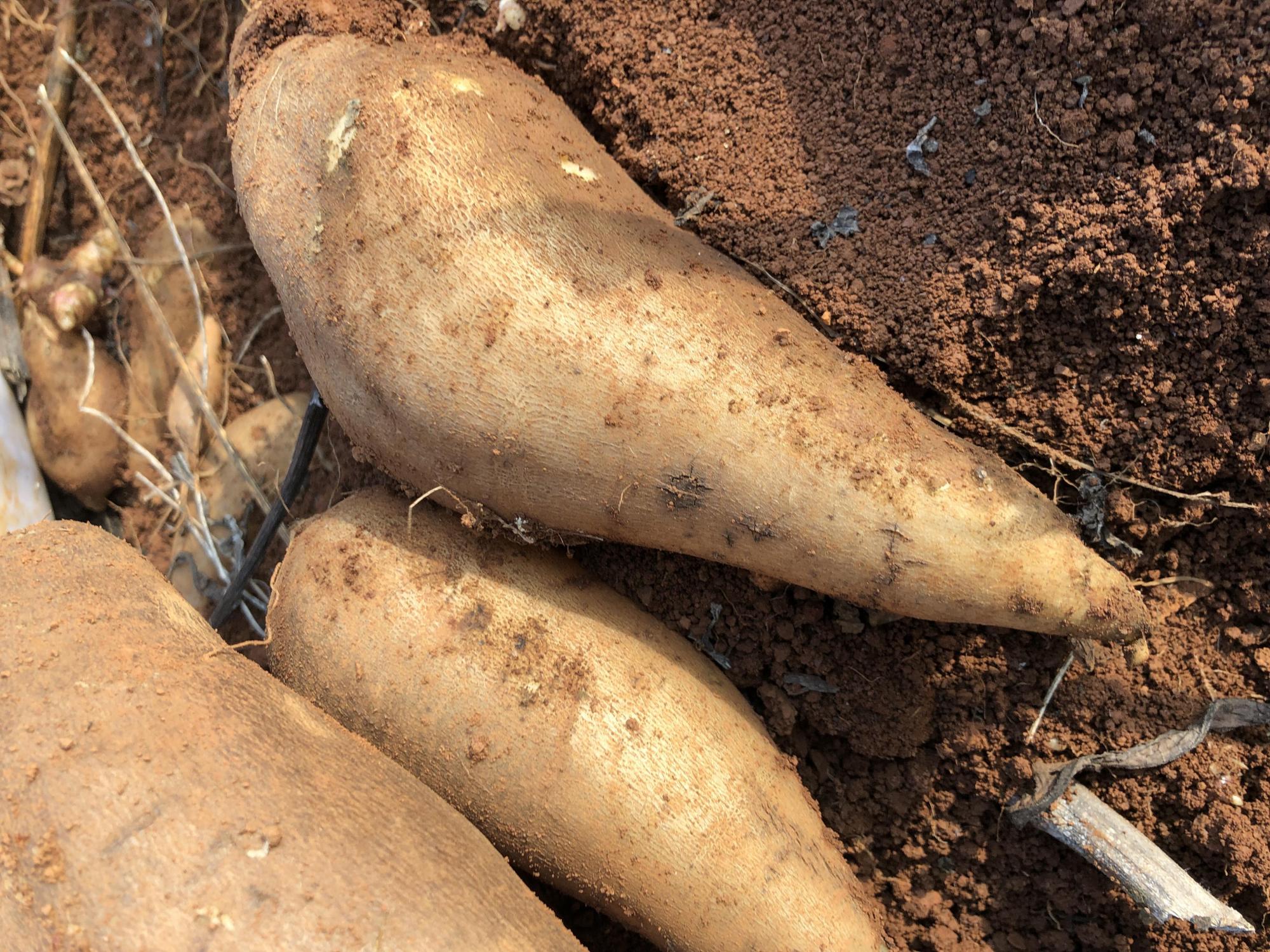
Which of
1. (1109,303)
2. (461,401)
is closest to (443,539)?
(461,401)

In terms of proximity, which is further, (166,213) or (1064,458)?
(166,213)

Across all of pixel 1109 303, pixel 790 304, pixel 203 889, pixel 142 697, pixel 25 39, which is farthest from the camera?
pixel 25 39

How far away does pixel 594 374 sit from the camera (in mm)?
1369

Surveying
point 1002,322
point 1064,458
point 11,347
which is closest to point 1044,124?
point 1002,322

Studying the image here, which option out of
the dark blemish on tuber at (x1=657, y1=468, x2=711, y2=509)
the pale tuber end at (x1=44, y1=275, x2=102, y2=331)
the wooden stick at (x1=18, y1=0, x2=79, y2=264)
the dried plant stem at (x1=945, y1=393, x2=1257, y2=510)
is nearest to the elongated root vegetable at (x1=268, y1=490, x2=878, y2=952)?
the dark blemish on tuber at (x1=657, y1=468, x2=711, y2=509)

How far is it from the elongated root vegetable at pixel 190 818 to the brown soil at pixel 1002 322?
60cm

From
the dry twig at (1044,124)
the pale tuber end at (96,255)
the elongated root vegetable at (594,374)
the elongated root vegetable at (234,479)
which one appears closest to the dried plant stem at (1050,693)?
the elongated root vegetable at (594,374)

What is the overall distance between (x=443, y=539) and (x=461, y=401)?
336mm

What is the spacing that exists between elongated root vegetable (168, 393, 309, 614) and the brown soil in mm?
848

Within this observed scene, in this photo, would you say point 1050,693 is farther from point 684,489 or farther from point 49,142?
point 49,142

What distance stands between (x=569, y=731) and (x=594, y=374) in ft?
2.00

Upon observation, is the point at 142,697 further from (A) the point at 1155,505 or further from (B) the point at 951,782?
(A) the point at 1155,505

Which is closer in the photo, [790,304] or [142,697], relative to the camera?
[142,697]

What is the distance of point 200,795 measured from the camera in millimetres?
1195
